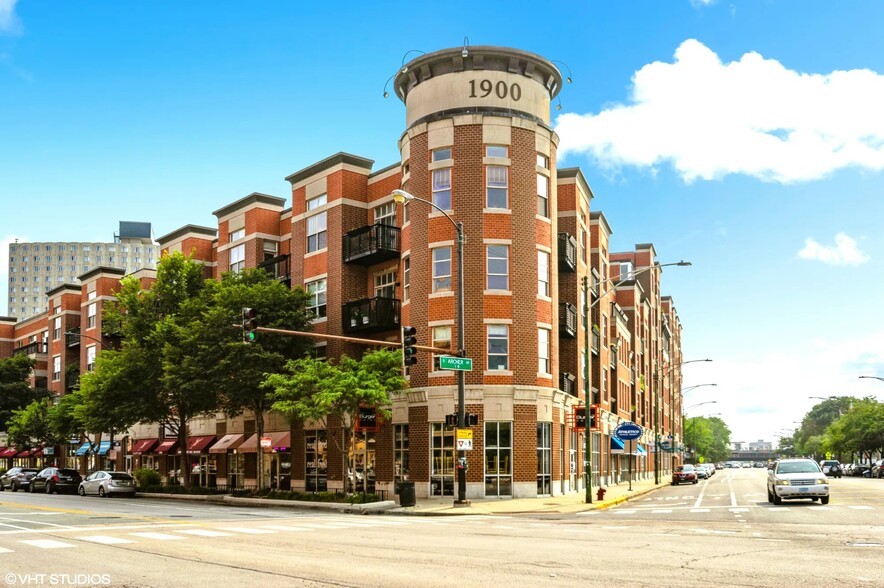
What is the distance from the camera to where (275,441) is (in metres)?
47.8

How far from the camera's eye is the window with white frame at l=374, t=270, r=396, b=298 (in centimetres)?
4512

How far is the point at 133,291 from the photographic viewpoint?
50.3 m

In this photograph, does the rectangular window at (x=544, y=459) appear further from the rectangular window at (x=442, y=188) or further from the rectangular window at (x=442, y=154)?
the rectangular window at (x=442, y=154)

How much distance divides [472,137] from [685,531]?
23.1 m

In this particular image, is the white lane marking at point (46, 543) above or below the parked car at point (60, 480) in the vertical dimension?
above

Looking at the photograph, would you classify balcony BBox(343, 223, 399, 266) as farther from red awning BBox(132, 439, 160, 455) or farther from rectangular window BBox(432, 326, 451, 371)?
red awning BBox(132, 439, 160, 455)

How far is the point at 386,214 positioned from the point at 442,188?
7.09 m

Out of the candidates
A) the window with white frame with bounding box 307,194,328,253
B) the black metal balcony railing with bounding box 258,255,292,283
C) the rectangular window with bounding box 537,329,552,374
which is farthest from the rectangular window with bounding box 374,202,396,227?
the rectangular window with bounding box 537,329,552,374

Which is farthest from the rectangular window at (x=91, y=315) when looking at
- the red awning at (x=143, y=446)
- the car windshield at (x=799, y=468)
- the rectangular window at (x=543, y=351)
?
the car windshield at (x=799, y=468)

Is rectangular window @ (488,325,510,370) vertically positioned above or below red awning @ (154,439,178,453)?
above

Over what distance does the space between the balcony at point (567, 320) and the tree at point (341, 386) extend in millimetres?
9472

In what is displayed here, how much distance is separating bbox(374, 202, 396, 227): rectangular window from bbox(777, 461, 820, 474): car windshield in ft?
71.1

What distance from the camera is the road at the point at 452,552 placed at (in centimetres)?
1234

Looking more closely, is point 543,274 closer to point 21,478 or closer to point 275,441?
point 275,441
